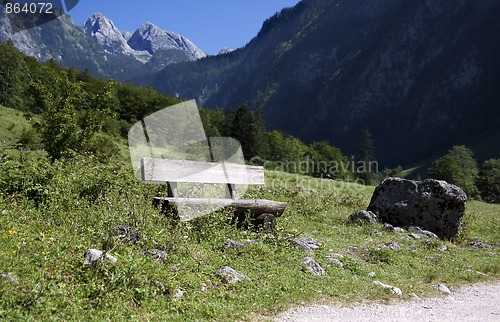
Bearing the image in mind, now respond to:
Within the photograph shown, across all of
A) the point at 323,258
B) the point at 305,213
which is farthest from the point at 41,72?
the point at 323,258

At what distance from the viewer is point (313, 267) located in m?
7.94

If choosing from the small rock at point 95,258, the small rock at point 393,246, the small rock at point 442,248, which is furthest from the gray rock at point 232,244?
the small rock at point 442,248

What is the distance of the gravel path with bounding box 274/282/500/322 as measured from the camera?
19.4 feet

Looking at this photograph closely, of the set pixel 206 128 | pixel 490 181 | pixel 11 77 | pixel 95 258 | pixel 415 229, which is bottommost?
pixel 490 181

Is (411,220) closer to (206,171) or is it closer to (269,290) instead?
(206,171)

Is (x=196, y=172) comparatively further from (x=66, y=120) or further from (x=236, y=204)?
(x=66, y=120)

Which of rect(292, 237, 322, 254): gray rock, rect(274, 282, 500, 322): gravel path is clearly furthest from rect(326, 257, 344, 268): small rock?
rect(274, 282, 500, 322): gravel path

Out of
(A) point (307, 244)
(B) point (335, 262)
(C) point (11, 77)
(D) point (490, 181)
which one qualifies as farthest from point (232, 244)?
(D) point (490, 181)

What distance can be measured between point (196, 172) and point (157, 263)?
4.34m

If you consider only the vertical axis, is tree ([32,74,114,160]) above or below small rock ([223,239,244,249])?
above

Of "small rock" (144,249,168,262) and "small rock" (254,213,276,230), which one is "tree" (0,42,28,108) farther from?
"small rock" (144,249,168,262)

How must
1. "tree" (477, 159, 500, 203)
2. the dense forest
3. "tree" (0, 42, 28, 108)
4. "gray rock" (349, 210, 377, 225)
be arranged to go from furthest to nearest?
"tree" (477, 159, 500, 203) < "tree" (0, 42, 28, 108) < the dense forest < "gray rock" (349, 210, 377, 225)

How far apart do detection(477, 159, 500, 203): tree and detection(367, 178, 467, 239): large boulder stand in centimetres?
7164

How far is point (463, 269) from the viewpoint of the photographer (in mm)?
9719
